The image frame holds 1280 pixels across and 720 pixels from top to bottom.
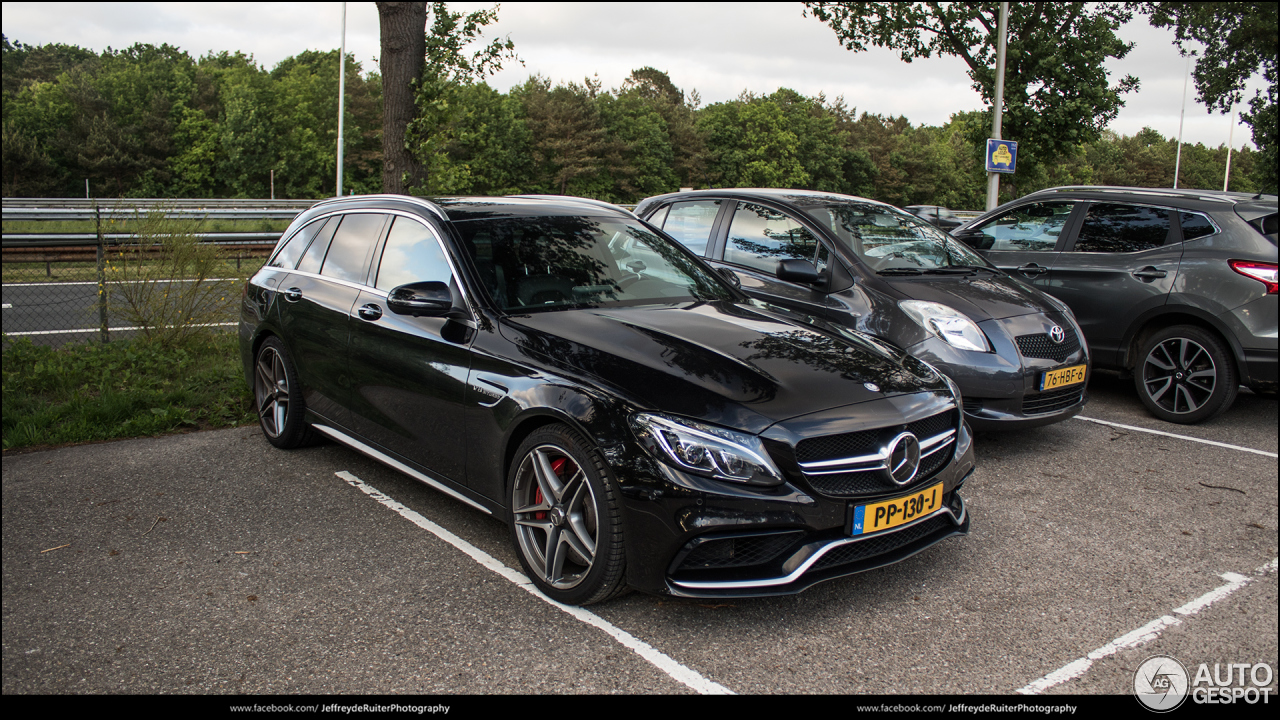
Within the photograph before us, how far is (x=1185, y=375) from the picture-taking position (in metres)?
6.34

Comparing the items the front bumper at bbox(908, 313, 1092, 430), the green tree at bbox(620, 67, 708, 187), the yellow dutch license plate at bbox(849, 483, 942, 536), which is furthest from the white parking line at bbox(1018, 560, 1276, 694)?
the green tree at bbox(620, 67, 708, 187)

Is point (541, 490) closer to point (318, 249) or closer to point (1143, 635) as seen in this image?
point (1143, 635)

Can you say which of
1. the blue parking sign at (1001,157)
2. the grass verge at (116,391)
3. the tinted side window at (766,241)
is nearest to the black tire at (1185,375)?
the tinted side window at (766,241)

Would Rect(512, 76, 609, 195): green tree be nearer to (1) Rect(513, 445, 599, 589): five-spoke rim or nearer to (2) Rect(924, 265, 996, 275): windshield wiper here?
(2) Rect(924, 265, 996, 275): windshield wiper

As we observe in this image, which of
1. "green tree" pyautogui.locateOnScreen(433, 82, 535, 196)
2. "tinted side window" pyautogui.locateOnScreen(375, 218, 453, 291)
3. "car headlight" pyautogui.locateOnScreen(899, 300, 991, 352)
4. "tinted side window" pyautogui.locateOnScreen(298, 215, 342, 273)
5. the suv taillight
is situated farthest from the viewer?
"green tree" pyautogui.locateOnScreen(433, 82, 535, 196)

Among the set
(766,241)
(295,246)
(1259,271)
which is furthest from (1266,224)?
(295,246)

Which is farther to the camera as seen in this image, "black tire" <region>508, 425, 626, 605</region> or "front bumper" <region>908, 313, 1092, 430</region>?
"front bumper" <region>908, 313, 1092, 430</region>

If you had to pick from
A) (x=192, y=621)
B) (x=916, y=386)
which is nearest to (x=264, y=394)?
(x=192, y=621)

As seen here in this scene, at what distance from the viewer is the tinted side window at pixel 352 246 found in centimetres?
467

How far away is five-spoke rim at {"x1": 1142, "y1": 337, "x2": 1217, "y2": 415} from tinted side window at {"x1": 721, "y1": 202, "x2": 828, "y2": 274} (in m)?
2.77

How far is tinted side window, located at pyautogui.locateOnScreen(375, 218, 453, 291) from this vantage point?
4.10 metres

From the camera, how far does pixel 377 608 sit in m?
3.30

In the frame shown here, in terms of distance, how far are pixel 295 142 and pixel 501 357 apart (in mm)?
67608

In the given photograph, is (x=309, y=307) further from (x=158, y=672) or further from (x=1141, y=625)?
(x=1141, y=625)
